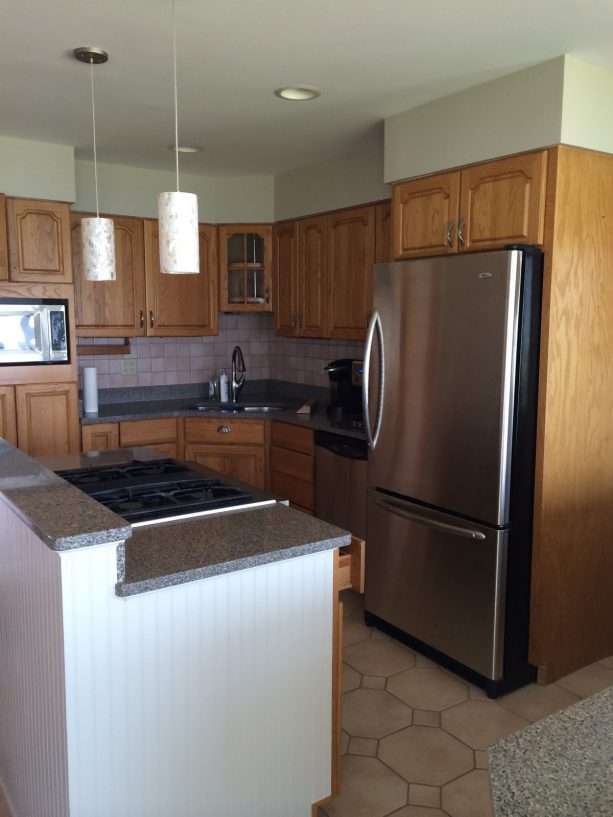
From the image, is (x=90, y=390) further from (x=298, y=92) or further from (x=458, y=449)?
(x=458, y=449)

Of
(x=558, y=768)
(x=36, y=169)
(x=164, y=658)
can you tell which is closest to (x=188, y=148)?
(x=36, y=169)

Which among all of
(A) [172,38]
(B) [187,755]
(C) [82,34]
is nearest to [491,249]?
(A) [172,38]

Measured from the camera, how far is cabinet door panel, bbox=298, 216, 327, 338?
4.16 meters

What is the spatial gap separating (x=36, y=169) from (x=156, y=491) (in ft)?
7.48

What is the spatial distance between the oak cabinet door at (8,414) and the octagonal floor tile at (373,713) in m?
2.19

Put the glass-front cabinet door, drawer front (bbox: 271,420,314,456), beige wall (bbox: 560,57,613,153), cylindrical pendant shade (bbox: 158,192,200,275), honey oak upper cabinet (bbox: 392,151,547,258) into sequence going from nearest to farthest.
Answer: cylindrical pendant shade (bbox: 158,192,200,275) < beige wall (bbox: 560,57,613,153) < honey oak upper cabinet (bbox: 392,151,547,258) < drawer front (bbox: 271,420,314,456) < the glass-front cabinet door

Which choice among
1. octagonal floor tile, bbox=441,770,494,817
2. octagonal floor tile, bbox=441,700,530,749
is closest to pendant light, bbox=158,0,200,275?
octagonal floor tile, bbox=441,770,494,817

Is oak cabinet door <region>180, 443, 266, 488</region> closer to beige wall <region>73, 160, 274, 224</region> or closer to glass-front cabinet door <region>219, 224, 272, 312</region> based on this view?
glass-front cabinet door <region>219, 224, 272, 312</region>

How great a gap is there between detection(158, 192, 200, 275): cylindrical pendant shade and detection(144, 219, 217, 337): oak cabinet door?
8.23 feet

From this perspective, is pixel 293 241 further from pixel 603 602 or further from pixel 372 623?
pixel 603 602

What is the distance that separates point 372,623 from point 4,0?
287 centimetres

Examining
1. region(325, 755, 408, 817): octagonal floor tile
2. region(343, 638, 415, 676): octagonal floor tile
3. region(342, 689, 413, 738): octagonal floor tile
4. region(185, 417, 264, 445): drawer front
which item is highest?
region(185, 417, 264, 445): drawer front

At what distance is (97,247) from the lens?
216 centimetres

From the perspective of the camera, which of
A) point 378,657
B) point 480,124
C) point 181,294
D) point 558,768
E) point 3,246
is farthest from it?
point 181,294
